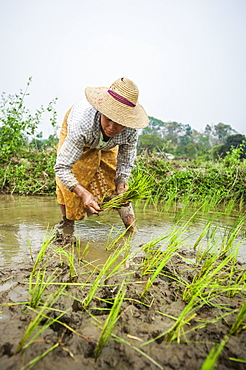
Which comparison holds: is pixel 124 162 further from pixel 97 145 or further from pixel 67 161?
pixel 67 161

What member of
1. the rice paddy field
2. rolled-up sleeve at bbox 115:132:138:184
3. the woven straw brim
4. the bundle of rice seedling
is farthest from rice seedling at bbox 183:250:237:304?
rolled-up sleeve at bbox 115:132:138:184

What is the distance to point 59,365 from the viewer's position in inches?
38.3

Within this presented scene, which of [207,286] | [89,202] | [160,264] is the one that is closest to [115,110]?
[89,202]

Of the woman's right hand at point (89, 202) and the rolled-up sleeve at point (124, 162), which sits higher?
the rolled-up sleeve at point (124, 162)

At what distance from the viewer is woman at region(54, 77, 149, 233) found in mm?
2180

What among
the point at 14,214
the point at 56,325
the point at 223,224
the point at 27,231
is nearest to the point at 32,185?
the point at 14,214

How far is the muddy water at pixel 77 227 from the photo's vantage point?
2234 millimetres

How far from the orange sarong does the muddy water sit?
0.29m

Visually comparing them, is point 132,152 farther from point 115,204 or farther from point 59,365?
point 59,365

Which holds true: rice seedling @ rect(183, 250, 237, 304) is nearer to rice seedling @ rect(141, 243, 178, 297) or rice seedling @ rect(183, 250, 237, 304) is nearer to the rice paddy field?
the rice paddy field

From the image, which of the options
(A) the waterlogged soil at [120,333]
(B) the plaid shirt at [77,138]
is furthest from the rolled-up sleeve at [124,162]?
(A) the waterlogged soil at [120,333]

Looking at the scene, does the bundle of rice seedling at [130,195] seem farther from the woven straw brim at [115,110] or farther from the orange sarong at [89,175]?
the woven straw brim at [115,110]

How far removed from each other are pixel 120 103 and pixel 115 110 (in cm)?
8

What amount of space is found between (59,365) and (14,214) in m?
2.88
